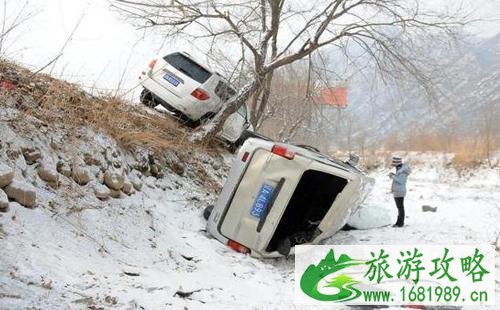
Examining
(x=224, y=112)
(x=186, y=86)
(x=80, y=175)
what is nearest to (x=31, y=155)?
(x=80, y=175)

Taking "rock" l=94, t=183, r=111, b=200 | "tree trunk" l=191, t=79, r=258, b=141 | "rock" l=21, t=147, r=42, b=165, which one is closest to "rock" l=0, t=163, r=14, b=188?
"rock" l=21, t=147, r=42, b=165

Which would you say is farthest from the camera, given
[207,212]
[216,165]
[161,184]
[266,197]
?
[216,165]

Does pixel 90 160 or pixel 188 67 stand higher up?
pixel 188 67

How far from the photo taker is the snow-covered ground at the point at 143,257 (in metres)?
3.44

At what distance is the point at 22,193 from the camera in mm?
4332

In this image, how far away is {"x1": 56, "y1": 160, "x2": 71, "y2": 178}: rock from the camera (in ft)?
17.6

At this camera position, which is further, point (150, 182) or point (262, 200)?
point (150, 182)

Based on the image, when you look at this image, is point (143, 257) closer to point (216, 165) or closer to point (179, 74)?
point (216, 165)

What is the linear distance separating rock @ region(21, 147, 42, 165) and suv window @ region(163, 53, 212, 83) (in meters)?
5.93

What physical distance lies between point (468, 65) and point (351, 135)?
96.0 ft

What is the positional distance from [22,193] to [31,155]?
0.76 metres

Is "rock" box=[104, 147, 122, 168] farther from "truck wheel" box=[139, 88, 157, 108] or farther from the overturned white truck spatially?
"truck wheel" box=[139, 88, 157, 108]

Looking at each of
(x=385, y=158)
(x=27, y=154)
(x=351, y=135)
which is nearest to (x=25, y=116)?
(x=27, y=154)

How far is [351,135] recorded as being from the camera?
39688 mm
